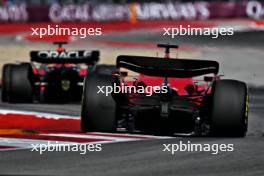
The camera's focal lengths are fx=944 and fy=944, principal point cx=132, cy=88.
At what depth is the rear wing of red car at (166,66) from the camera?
36.2 feet

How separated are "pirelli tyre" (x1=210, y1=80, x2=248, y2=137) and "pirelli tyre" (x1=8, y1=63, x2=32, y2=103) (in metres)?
5.20

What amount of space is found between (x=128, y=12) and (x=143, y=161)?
141 feet

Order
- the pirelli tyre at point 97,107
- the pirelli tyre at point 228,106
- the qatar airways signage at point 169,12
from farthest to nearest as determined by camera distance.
→ 1. the qatar airways signage at point 169,12
2. the pirelli tyre at point 97,107
3. the pirelli tyre at point 228,106

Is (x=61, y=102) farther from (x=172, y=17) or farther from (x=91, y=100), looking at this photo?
(x=172, y=17)

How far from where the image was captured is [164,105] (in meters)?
11.0

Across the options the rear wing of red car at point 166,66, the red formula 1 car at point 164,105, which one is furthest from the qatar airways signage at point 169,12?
the rear wing of red car at point 166,66

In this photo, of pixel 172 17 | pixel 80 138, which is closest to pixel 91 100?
pixel 80 138

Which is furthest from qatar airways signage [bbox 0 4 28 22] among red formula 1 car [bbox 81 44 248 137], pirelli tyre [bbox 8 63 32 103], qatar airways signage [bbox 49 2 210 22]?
red formula 1 car [bbox 81 44 248 137]

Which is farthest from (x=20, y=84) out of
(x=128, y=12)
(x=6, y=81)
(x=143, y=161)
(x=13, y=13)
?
(x=128, y=12)

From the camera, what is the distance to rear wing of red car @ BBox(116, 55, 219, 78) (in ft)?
36.2

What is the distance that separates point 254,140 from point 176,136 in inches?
36.9

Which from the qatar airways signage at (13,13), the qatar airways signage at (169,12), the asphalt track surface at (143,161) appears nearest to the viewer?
the asphalt track surface at (143,161)

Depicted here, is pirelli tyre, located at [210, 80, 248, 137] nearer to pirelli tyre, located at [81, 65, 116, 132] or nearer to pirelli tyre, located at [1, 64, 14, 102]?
pirelli tyre, located at [81, 65, 116, 132]

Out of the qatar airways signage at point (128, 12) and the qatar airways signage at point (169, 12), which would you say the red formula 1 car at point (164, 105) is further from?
the qatar airways signage at point (169, 12)
